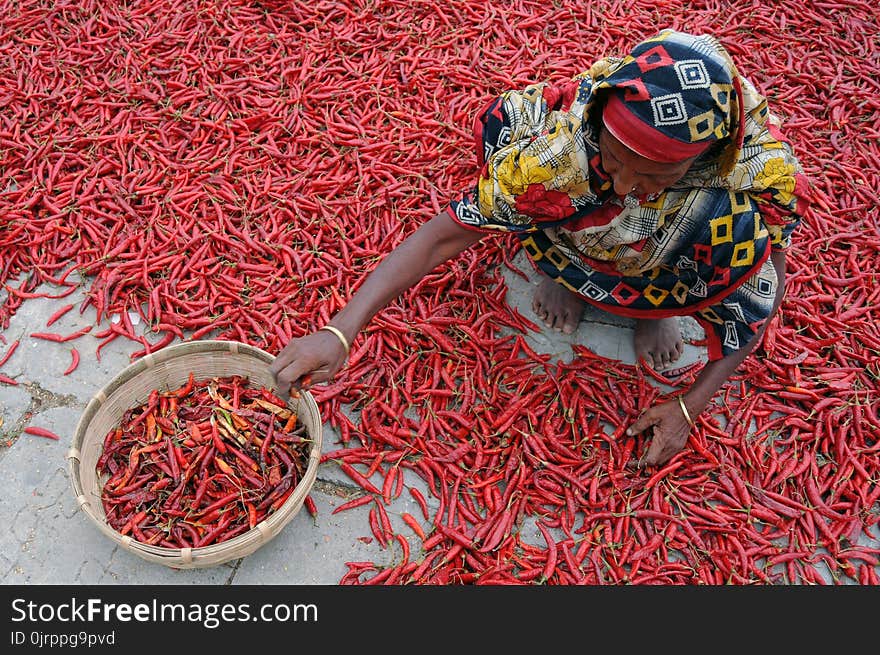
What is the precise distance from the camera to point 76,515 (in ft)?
9.50

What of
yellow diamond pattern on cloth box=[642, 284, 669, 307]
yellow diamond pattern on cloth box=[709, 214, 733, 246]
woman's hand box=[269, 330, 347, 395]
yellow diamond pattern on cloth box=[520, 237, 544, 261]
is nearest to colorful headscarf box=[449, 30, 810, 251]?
yellow diamond pattern on cloth box=[709, 214, 733, 246]

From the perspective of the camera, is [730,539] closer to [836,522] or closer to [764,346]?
[836,522]

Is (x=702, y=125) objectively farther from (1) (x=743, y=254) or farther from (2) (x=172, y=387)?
(2) (x=172, y=387)

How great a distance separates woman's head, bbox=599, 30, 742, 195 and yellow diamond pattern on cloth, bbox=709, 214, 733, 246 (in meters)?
0.44

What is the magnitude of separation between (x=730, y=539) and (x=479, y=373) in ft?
4.14

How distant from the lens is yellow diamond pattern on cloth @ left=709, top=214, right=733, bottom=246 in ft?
7.98

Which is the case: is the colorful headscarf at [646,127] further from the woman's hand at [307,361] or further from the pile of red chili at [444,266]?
the pile of red chili at [444,266]

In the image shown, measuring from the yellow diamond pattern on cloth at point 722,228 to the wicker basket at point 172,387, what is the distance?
159 centimetres

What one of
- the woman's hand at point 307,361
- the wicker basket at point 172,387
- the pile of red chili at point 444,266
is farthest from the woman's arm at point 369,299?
the pile of red chili at point 444,266

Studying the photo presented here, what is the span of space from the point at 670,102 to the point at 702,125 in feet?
0.37

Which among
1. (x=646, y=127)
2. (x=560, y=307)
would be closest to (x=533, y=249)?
(x=560, y=307)

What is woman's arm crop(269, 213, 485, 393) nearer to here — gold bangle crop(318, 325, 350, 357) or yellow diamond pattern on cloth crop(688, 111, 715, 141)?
gold bangle crop(318, 325, 350, 357)

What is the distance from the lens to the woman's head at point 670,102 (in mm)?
1920

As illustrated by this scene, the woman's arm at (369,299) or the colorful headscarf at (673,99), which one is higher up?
the colorful headscarf at (673,99)
